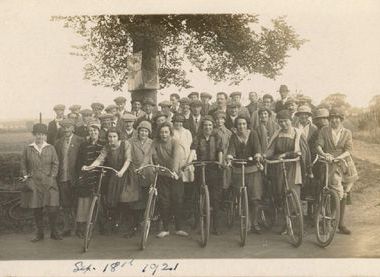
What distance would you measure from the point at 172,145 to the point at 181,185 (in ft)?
1.13

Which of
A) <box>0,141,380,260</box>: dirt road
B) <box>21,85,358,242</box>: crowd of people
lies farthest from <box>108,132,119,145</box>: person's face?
<box>0,141,380,260</box>: dirt road

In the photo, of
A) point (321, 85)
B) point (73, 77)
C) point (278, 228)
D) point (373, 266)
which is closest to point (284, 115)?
point (321, 85)

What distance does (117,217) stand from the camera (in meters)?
4.18

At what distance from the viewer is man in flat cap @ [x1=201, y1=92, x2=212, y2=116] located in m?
4.17

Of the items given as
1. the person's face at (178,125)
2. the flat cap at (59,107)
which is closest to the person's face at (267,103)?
the person's face at (178,125)

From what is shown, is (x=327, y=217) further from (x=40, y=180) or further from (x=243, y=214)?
(x=40, y=180)

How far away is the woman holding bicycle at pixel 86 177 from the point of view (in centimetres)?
414

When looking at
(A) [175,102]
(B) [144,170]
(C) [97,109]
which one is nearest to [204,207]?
(B) [144,170]

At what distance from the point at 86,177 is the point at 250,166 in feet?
4.57

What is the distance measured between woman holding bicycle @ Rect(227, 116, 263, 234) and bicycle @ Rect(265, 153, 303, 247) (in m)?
0.13

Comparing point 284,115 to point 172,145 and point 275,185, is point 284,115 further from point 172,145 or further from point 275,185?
point 172,145

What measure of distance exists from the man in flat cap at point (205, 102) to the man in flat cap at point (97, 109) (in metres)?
0.87

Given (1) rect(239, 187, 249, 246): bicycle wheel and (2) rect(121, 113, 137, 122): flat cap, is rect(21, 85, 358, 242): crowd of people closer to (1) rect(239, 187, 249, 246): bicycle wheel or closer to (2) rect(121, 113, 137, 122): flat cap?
(2) rect(121, 113, 137, 122): flat cap

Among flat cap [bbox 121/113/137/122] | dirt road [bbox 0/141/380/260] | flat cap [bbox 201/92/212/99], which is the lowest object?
dirt road [bbox 0/141/380/260]
